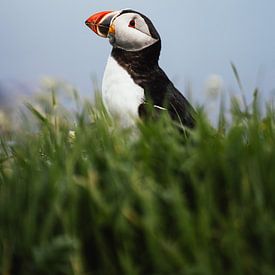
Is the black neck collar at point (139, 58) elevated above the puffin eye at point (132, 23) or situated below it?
below

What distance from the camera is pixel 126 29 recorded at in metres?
4.35

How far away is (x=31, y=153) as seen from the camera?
9.13 ft

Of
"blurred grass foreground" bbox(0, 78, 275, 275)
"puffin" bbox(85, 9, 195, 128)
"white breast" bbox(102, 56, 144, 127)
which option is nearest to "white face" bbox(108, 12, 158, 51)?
"puffin" bbox(85, 9, 195, 128)

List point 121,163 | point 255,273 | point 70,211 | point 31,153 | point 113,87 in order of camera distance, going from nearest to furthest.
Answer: point 255,273, point 70,211, point 121,163, point 31,153, point 113,87

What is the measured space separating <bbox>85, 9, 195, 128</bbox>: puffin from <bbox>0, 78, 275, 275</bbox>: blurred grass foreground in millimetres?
1326

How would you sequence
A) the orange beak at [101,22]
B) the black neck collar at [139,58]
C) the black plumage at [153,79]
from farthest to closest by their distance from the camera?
1. the orange beak at [101,22]
2. the black neck collar at [139,58]
3. the black plumage at [153,79]

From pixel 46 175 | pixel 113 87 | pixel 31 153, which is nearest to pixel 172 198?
pixel 46 175

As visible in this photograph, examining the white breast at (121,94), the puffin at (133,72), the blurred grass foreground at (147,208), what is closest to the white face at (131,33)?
the puffin at (133,72)

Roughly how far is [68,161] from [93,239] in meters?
0.34

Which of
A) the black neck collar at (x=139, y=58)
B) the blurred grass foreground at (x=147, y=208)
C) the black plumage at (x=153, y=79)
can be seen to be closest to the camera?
the blurred grass foreground at (x=147, y=208)

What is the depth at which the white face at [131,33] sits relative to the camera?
4.36m

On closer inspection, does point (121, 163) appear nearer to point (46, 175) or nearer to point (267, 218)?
point (46, 175)

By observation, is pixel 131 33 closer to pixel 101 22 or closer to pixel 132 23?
pixel 132 23

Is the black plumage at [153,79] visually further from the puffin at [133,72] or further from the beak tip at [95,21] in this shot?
the beak tip at [95,21]
